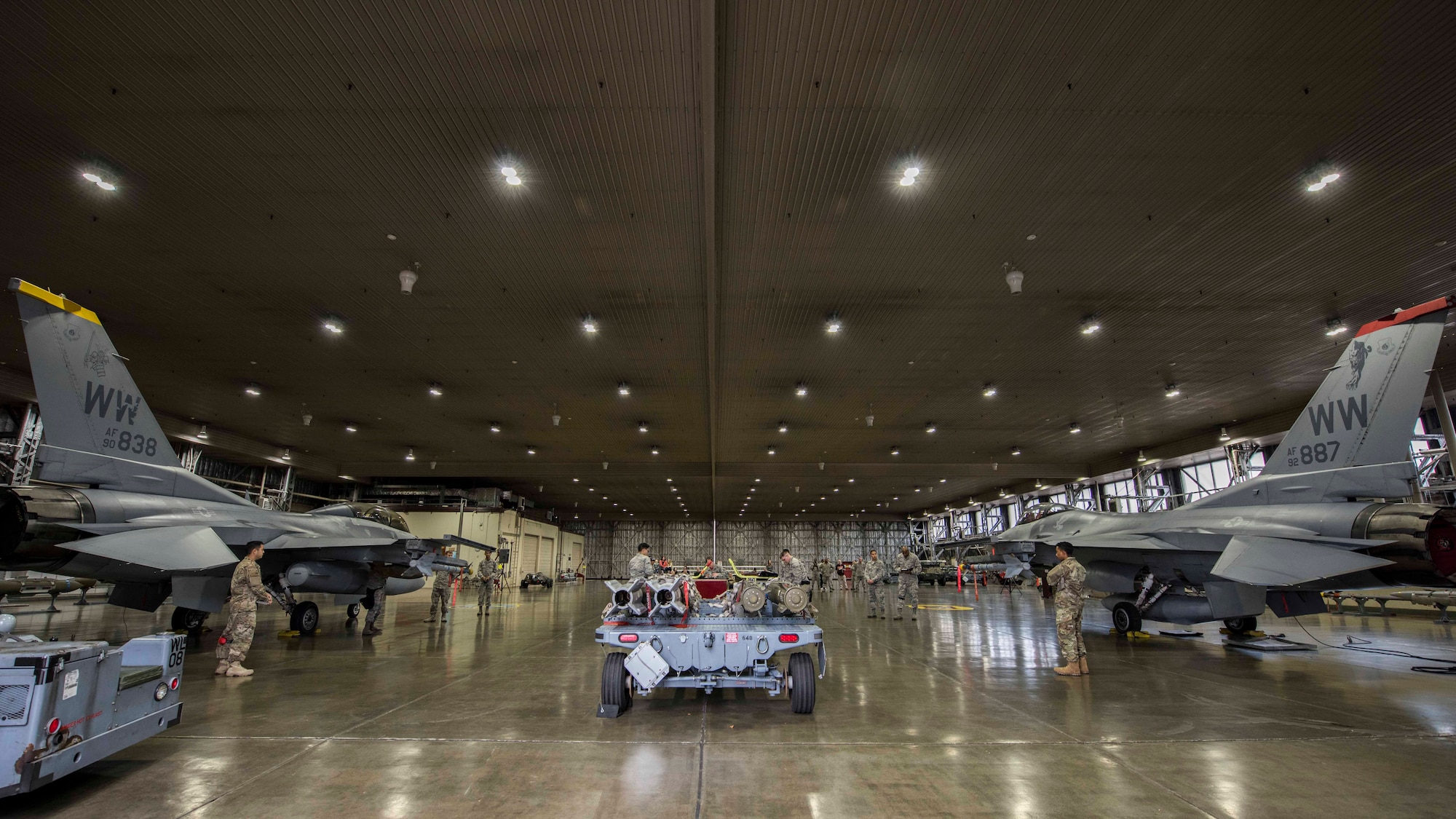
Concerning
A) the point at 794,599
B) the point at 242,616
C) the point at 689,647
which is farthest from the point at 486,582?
the point at 794,599

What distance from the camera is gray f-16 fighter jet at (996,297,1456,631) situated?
24.0ft

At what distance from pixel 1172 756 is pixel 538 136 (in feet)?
30.2

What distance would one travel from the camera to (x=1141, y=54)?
21.3ft

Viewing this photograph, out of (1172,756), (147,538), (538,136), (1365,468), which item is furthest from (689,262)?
(1365,468)

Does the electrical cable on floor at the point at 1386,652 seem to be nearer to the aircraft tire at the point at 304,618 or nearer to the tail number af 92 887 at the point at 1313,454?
the tail number af 92 887 at the point at 1313,454

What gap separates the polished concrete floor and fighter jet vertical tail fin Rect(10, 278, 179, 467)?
3419mm

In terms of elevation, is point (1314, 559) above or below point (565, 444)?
below

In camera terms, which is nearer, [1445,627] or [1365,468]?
[1365,468]

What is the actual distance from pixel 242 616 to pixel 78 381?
368cm

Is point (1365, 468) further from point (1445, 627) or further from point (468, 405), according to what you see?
point (468, 405)

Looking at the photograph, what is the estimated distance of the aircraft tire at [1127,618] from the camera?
1179 cm

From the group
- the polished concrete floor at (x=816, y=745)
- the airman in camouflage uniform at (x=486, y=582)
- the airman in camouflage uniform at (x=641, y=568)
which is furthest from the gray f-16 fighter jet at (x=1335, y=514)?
the airman in camouflage uniform at (x=486, y=582)

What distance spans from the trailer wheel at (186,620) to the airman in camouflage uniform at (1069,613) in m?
14.2

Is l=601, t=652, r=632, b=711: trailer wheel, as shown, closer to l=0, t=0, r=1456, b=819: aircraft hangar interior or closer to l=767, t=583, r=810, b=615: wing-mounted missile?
l=0, t=0, r=1456, b=819: aircraft hangar interior
